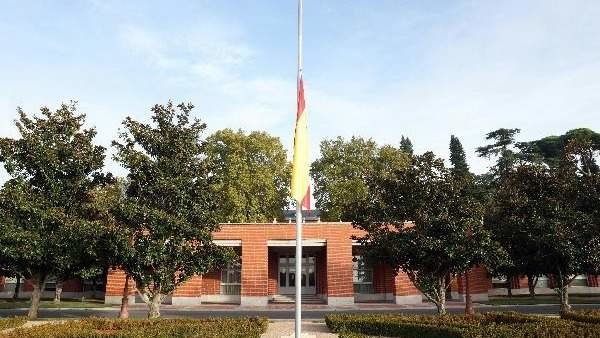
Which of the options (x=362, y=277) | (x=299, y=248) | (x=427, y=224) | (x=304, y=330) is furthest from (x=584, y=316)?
(x=362, y=277)

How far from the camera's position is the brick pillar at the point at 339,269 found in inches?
1432

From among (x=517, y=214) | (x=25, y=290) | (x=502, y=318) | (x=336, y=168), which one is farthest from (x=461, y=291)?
(x=25, y=290)

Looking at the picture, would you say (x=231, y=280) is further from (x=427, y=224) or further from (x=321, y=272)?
(x=427, y=224)

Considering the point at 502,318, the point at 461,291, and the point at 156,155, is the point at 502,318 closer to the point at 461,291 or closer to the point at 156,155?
the point at 156,155

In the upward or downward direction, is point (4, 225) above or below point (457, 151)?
below

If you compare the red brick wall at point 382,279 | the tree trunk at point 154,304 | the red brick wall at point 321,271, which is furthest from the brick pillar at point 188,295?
the tree trunk at point 154,304

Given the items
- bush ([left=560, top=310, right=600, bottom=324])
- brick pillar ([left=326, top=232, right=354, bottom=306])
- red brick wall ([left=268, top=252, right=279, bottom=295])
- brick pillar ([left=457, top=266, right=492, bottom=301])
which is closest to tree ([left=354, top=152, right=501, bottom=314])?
bush ([left=560, top=310, right=600, bottom=324])

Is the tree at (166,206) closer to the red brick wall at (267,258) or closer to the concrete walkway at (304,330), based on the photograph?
the concrete walkway at (304,330)

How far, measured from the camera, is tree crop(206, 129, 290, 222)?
5050cm

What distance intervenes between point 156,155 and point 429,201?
40.3 feet

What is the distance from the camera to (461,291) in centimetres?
3988

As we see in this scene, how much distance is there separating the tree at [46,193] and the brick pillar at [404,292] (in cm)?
2352

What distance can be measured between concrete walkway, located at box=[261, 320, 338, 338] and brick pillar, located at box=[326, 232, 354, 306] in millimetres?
14812

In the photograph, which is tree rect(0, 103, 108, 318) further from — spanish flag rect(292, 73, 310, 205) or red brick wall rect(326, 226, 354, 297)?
red brick wall rect(326, 226, 354, 297)
